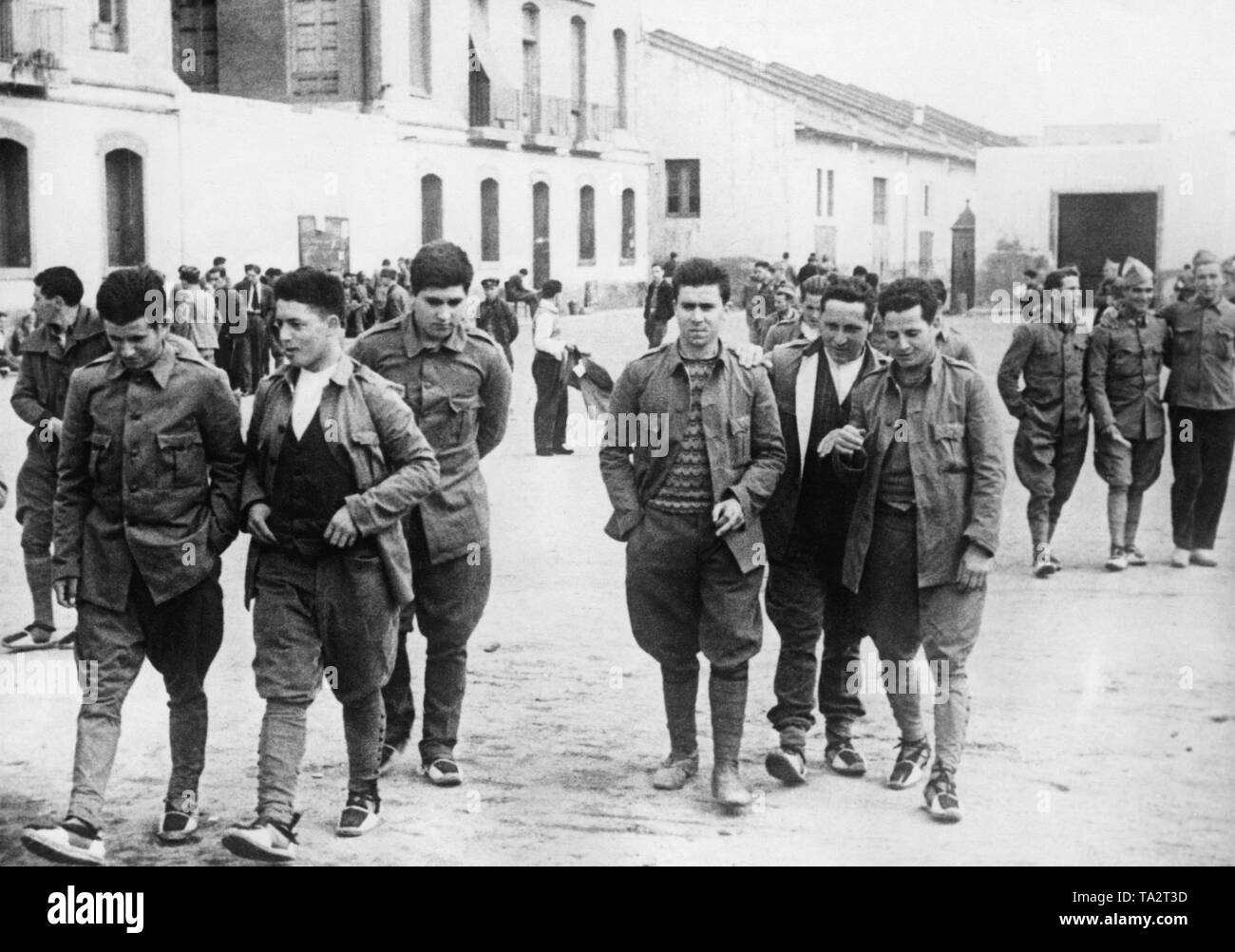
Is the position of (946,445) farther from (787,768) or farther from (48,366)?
(48,366)

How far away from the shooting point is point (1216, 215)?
18.5 meters

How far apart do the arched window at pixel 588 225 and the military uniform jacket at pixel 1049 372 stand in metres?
29.2

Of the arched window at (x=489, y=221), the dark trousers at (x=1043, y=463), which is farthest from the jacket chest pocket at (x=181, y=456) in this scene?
the arched window at (x=489, y=221)

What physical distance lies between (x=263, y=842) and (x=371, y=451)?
120 cm

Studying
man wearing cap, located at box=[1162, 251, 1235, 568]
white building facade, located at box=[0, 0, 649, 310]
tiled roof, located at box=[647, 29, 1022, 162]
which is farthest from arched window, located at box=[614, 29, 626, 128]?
man wearing cap, located at box=[1162, 251, 1235, 568]

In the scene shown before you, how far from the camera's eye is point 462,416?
18.9 feet

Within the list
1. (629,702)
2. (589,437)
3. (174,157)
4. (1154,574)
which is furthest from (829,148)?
(629,702)

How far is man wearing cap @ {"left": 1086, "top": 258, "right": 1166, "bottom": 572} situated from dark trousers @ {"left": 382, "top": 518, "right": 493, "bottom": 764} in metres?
4.69

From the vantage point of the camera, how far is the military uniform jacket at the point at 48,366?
690 centimetres

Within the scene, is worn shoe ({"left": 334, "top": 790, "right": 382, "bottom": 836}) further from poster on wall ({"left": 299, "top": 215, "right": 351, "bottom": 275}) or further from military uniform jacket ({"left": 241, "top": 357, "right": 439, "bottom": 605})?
poster on wall ({"left": 299, "top": 215, "right": 351, "bottom": 275})

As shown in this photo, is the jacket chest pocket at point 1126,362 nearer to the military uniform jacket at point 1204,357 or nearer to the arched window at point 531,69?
the military uniform jacket at point 1204,357

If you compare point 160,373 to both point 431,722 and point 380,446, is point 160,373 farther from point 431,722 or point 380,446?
point 431,722
